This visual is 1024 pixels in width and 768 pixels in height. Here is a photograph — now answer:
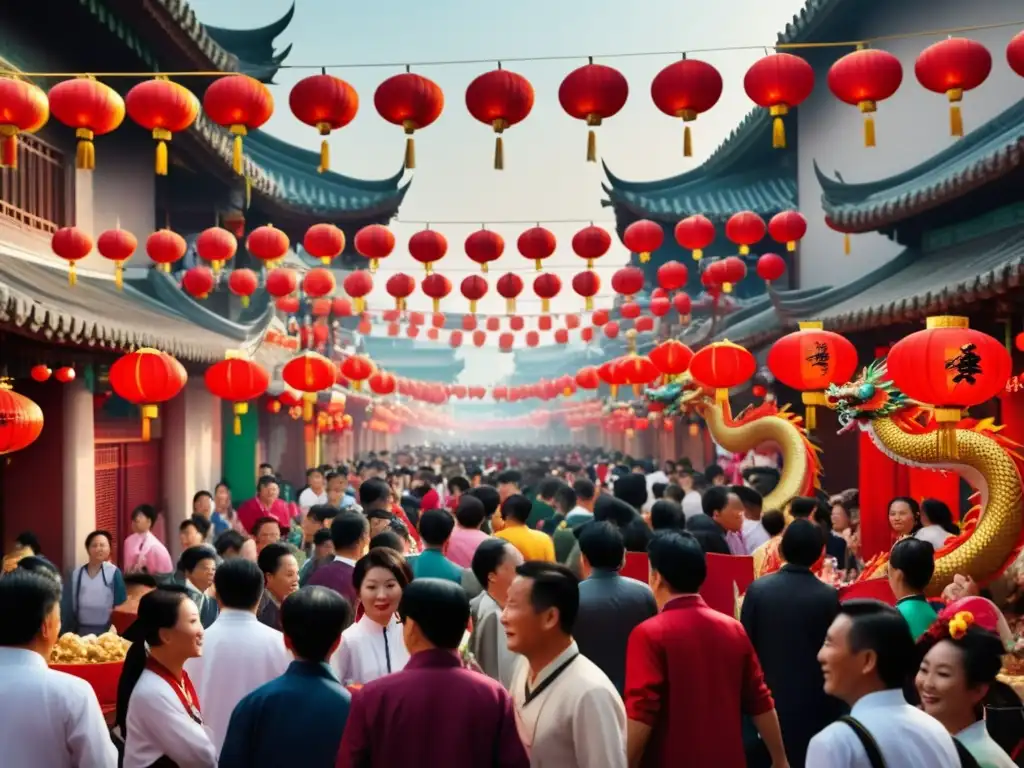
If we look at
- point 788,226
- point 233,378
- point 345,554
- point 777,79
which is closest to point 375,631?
point 345,554

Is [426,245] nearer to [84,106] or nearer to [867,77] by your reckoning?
[84,106]

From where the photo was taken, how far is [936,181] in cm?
1210

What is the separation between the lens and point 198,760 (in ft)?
12.2

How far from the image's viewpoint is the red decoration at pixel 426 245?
11.9 meters

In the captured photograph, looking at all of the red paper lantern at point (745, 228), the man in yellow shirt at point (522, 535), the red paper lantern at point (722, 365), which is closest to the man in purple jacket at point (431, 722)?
the man in yellow shirt at point (522, 535)

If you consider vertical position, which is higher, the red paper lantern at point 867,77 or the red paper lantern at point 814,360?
the red paper lantern at point 867,77

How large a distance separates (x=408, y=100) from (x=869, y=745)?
5.78 metres

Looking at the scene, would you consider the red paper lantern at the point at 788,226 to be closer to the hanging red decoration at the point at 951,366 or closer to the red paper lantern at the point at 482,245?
the red paper lantern at the point at 482,245

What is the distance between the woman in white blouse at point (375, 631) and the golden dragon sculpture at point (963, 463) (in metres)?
3.32

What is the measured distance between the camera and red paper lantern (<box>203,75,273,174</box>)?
7789mm

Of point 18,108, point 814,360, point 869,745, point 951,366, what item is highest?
point 18,108

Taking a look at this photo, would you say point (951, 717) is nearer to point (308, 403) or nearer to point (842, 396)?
point (842, 396)

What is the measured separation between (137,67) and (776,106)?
7.49m

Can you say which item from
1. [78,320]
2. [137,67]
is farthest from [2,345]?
[137,67]
